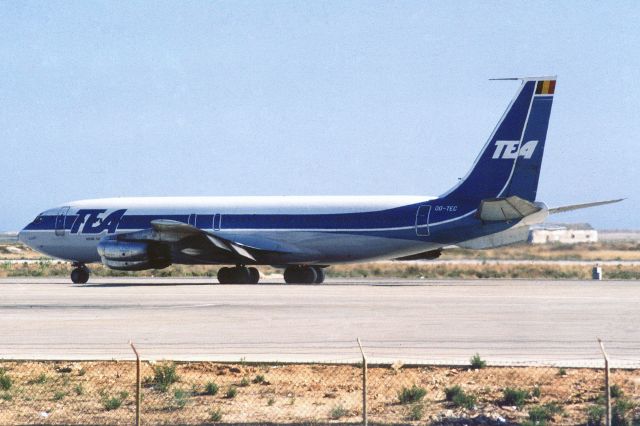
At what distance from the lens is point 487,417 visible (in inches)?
613

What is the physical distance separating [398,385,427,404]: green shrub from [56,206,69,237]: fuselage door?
117ft

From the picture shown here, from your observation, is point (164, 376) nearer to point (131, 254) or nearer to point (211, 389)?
point (211, 389)

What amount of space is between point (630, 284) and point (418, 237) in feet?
29.5

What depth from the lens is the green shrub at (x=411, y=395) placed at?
16.2 metres

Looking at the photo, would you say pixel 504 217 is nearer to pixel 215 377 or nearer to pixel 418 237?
pixel 418 237

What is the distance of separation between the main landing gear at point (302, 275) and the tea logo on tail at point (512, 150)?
953 centimetres

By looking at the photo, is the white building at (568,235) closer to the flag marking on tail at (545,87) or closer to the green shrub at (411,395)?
the flag marking on tail at (545,87)

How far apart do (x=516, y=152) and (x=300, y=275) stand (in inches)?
427

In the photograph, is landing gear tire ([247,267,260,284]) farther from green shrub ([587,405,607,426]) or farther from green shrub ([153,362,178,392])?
green shrub ([587,405,607,426])

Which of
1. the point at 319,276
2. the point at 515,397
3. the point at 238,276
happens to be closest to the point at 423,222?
the point at 319,276

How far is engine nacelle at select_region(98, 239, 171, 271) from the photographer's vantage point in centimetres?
4459

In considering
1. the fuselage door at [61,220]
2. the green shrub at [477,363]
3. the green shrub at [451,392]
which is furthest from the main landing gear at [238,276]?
the green shrub at [451,392]

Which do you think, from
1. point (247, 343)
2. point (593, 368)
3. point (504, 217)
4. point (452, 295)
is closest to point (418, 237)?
point (504, 217)

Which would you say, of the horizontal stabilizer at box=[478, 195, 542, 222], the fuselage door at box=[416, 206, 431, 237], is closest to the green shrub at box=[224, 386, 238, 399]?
the horizontal stabilizer at box=[478, 195, 542, 222]
